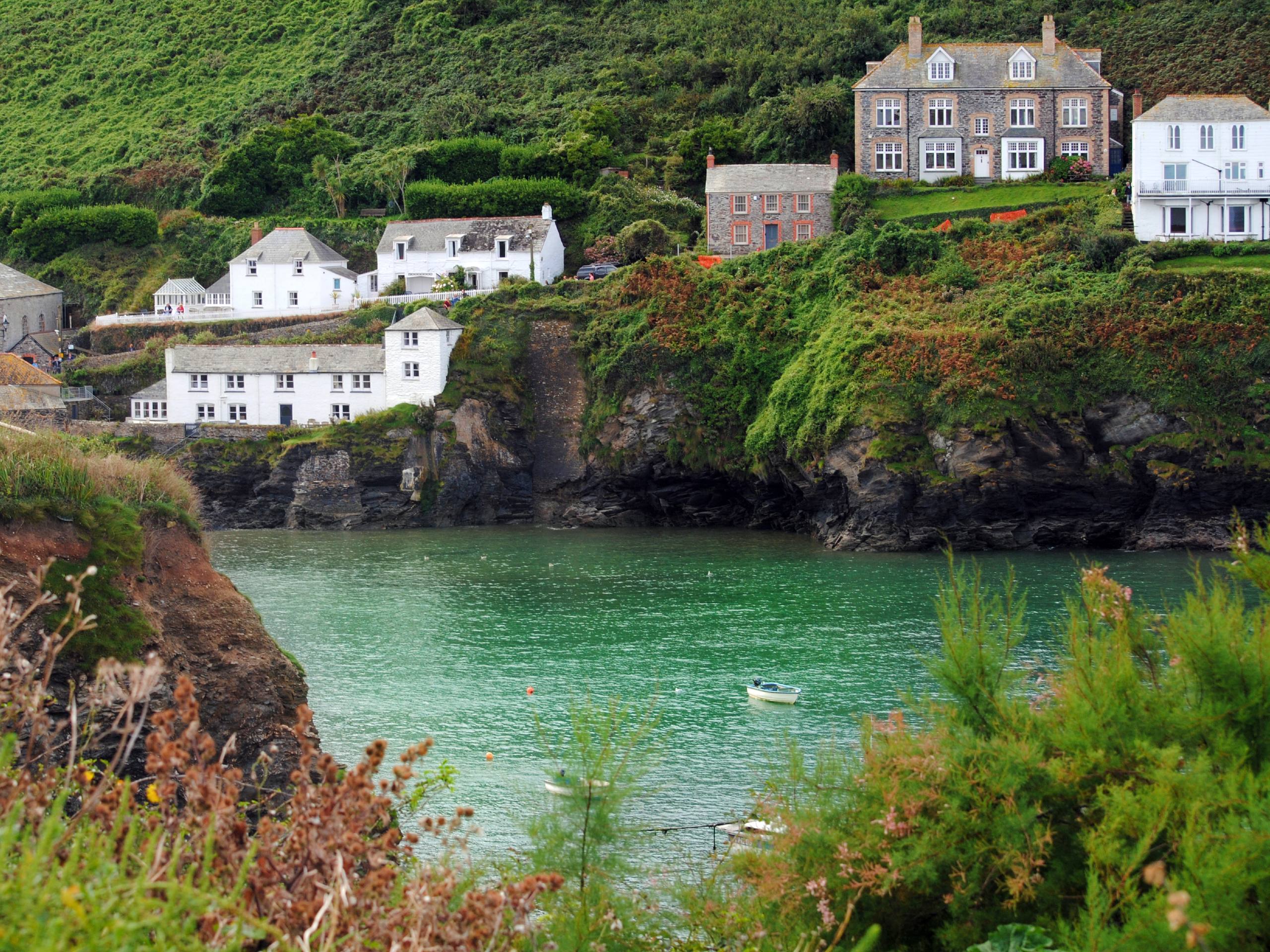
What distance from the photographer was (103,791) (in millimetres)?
9680

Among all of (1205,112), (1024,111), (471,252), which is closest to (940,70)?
(1024,111)

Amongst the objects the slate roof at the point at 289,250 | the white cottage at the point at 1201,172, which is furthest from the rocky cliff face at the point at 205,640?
the slate roof at the point at 289,250

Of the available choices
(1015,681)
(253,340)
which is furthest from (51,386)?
(1015,681)

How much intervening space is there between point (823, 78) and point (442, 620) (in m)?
65.7

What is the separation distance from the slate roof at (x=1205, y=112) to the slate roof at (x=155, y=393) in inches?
2133

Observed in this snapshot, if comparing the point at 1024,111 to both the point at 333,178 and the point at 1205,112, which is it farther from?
the point at 333,178

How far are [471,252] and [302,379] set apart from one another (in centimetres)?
1405

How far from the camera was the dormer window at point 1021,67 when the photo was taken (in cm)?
9175

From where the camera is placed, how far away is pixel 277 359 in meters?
86.8

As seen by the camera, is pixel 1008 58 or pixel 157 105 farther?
pixel 157 105

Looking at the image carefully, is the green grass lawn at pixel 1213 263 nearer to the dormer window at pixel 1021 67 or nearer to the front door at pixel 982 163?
the front door at pixel 982 163

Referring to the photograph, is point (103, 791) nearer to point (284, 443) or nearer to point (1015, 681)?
point (1015, 681)

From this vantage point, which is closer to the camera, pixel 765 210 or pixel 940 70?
pixel 765 210

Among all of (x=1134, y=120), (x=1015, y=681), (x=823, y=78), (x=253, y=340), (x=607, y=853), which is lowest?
(x=607, y=853)
